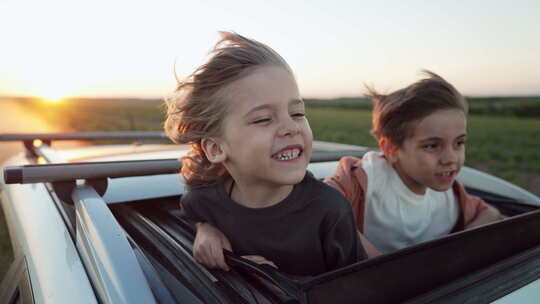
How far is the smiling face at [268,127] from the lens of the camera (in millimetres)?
1266

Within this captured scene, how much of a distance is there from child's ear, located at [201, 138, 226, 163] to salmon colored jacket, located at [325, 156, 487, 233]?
31.5 inches

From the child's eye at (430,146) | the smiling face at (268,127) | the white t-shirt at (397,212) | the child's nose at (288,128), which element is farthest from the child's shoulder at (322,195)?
the child's eye at (430,146)

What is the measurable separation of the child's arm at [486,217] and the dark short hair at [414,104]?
0.55 meters

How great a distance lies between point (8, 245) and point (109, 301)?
1.25 meters

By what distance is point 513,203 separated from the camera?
7.02 ft

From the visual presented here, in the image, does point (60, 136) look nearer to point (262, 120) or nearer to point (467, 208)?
point (262, 120)

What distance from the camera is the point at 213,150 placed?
1.47 meters

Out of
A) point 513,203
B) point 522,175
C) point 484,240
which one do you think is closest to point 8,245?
point 484,240

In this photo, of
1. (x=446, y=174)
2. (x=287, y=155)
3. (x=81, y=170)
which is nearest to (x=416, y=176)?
(x=446, y=174)

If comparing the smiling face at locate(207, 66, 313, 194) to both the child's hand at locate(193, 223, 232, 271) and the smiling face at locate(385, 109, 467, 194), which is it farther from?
the smiling face at locate(385, 109, 467, 194)

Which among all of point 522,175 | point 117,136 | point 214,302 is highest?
point 117,136

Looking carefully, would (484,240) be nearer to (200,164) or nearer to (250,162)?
(250,162)

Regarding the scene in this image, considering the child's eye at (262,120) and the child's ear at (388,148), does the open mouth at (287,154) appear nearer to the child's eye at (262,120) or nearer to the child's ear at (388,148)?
the child's eye at (262,120)

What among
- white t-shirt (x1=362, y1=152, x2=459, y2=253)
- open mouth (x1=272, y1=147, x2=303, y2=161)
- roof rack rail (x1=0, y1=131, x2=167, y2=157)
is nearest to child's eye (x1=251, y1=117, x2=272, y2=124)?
open mouth (x1=272, y1=147, x2=303, y2=161)
